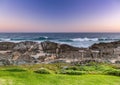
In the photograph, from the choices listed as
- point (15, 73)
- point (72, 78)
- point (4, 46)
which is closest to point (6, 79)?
point (15, 73)

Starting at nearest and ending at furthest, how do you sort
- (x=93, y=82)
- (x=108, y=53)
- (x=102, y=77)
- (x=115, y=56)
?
(x=93, y=82), (x=102, y=77), (x=115, y=56), (x=108, y=53)

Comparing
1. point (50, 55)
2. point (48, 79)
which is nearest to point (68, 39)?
point (50, 55)

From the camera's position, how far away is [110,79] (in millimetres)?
9555

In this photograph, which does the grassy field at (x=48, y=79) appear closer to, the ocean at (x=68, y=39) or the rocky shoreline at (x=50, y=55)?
the rocky shoreline at (x=50, y=55)

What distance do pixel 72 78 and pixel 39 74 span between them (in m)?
1.55

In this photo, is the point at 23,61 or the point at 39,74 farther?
the point at 23,61

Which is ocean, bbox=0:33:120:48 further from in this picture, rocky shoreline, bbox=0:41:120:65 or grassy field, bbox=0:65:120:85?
grassy field, bbox=0:65:120:85

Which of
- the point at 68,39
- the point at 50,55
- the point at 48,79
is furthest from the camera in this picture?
the point at 68,39

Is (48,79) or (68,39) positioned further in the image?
(68,39)

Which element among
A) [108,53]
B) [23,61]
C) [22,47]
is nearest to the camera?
[23,61]

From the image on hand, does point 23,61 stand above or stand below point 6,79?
below

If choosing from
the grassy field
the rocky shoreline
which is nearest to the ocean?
the rocky shoreline

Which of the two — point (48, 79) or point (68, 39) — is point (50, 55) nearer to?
point (48, 79)

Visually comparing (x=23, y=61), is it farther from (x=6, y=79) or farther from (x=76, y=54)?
(x=6, y=79)
